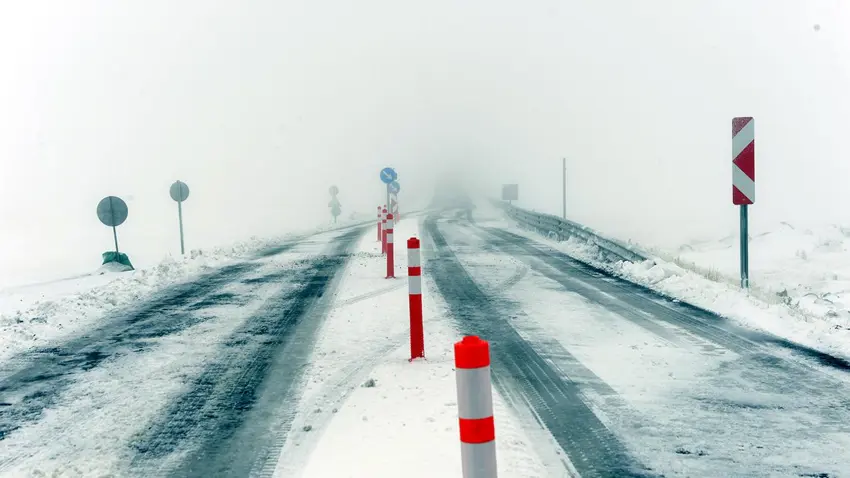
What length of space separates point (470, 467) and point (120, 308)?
8395 mm

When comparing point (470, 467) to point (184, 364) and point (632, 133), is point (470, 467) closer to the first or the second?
point (184, 364)

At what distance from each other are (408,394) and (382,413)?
43cm

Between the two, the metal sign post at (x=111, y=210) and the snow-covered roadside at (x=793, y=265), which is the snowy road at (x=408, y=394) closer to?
the snow-covered roadside at (x=793, y=265)

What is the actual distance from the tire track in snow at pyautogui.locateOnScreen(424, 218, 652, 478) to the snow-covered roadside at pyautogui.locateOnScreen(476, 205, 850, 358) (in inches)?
99.3

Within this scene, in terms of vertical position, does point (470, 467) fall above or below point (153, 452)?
above

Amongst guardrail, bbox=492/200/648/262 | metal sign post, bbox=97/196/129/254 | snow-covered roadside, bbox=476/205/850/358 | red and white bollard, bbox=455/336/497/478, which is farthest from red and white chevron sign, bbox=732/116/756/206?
metal sign post, bbox=97/196/129/254

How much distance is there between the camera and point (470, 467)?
2.42m

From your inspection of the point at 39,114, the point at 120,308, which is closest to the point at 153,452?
the point at 120,308

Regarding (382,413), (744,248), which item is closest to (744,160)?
(744,248)

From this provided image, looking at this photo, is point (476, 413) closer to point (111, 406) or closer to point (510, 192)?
point (111, 406)

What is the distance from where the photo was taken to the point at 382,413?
4.61m

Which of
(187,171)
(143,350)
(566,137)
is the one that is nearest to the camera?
(143,350)

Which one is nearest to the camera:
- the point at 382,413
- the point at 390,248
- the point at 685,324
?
the point at 382,413

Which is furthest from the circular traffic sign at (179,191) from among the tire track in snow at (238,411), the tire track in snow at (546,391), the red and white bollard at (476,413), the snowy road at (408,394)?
the red and white bollard at (476,413)
